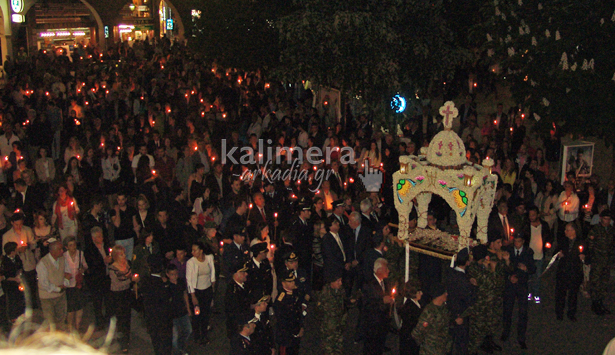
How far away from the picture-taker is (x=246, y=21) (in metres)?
21.8

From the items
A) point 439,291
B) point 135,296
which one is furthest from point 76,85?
point 439,291

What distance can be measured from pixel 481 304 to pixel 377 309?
4.83 ft

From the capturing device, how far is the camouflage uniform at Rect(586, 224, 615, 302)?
34.5 ft

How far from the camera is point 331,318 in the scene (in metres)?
8.66

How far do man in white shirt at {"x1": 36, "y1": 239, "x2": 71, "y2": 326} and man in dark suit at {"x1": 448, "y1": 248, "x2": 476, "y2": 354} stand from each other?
16.1 feet

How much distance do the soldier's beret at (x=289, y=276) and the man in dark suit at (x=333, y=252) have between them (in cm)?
162

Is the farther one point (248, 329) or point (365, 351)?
point (365, 351)

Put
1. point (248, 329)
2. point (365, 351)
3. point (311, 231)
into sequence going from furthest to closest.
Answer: point (311, 231) → point (365, 351) → point (248, 329)

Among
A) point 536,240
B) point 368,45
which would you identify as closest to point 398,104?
point 368,45

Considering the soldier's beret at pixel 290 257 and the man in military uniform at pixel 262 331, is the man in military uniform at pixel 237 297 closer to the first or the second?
the man in military uniform at pixel 262 331

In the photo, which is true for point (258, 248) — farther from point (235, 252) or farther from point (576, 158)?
point (576, 158)

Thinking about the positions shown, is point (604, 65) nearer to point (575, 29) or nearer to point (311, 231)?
point (575, 29)

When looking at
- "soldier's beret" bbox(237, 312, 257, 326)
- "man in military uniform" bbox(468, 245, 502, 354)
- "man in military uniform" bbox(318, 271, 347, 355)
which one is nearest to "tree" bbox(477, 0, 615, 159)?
"man in military uniform" bbox(468, 245, 502, 354)

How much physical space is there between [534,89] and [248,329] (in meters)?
8.80
